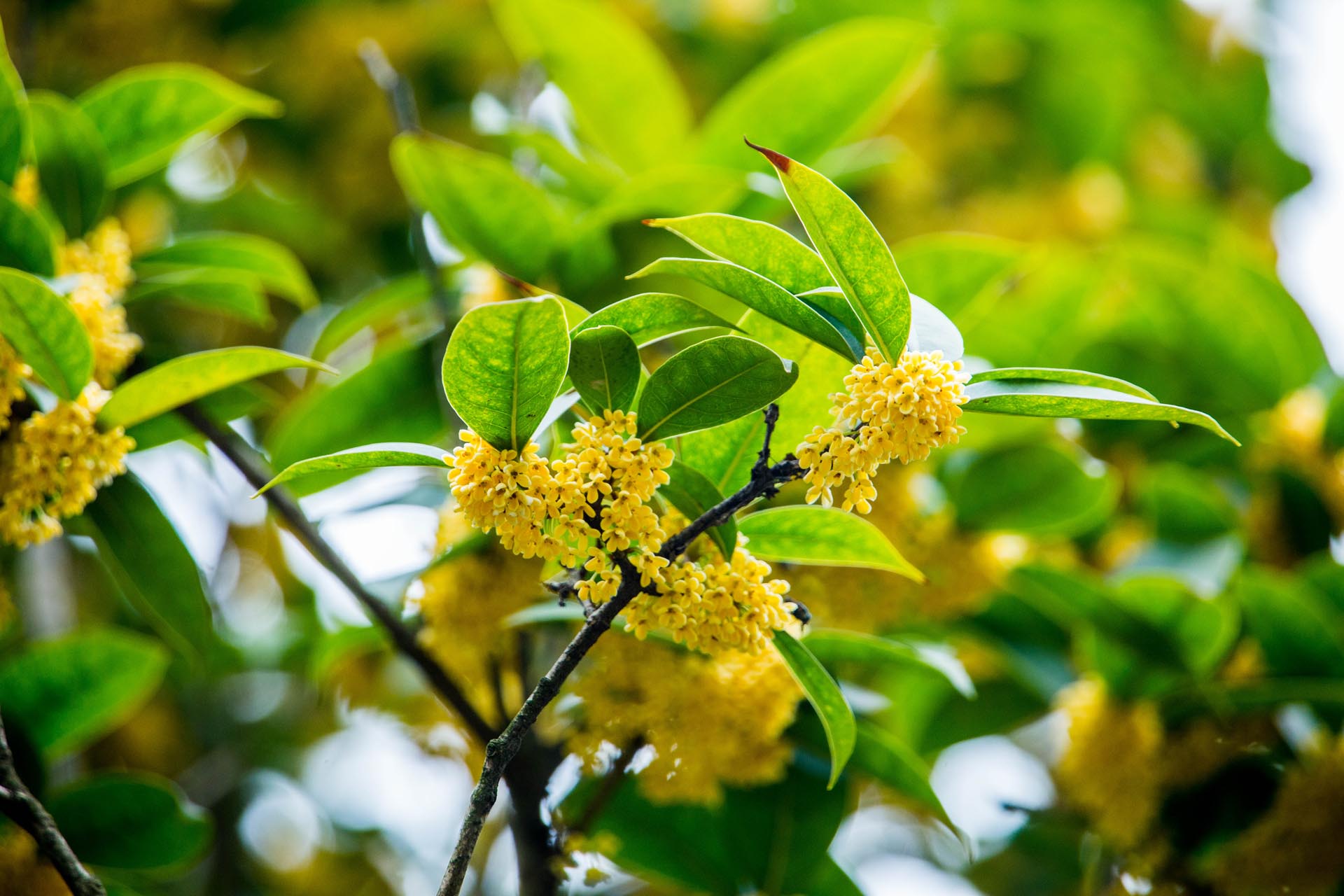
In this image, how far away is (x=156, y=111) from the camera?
1.25 meters

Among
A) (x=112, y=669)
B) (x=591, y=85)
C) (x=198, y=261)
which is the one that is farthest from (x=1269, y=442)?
(x=112, y=669)

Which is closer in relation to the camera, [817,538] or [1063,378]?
[1063,378]

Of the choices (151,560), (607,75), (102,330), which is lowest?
(151,560)

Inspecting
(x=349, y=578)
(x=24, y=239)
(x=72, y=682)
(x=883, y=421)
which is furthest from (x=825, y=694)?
(x=72, y=682)

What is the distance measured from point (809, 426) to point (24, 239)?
0.79 meters

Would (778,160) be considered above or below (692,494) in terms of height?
above

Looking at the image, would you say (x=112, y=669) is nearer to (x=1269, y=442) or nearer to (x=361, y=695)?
(x=361, y=695)

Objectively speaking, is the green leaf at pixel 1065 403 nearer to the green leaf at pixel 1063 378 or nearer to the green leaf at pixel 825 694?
the green leaf at pixel 1063 378

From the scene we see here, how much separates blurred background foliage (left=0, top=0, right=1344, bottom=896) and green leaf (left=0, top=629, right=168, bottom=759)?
0.07ft

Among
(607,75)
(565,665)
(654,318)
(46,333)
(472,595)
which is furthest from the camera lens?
(607,75)

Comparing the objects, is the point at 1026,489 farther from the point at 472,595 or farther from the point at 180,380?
the point at 180,380

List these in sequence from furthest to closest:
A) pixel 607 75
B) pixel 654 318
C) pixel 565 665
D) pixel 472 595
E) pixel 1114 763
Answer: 1. pixel 607 75
2. pixel 1114 763
3. pixel 472 595
4. pixel 654 318
5. pixel 565 665

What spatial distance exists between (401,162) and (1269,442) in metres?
1.40

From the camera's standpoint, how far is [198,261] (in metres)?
1.33
